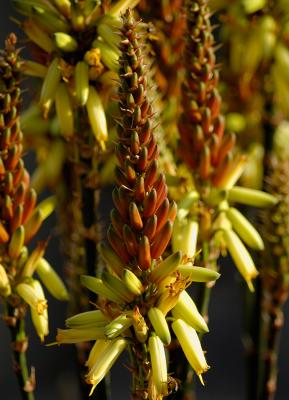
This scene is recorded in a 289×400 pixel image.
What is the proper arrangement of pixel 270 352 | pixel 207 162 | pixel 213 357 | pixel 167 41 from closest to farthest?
pixel 207 162, pixel 167 41, pixel 270 352, pixel 213 357

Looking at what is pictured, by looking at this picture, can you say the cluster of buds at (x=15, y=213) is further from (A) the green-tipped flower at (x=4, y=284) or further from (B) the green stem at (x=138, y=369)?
(B) the green stem at (x=138, y=369)

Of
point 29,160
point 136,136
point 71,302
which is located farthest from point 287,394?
point 136,136

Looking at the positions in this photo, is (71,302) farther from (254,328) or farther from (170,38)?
(170,38)

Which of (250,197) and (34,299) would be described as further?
(250,197)

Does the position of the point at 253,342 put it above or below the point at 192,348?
below

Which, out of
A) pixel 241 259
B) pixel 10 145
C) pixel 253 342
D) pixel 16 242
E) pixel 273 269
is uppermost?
pixel 10 145

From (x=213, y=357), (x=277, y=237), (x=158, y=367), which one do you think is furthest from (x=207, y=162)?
(x=213, y=357)

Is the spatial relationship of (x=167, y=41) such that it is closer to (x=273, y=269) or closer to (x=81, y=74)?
(x=81, y=74)
